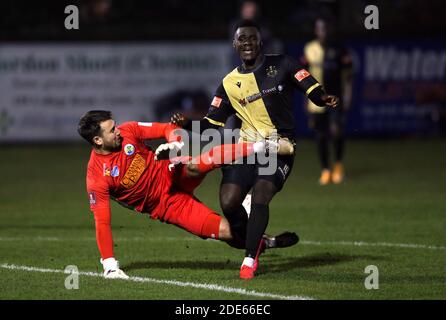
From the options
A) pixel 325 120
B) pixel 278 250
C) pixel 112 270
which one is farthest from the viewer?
pixel 325 120

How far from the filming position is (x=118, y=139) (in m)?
8.59

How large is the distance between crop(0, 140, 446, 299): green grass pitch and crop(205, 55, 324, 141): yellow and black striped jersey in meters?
1.23

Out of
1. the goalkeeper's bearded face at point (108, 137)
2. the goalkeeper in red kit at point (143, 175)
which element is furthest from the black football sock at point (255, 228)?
the goalkeeper's bearded face at point (108, 137)

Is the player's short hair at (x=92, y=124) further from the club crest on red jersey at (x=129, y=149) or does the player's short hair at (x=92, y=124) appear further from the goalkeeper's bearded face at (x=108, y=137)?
the club crest on red jersey at (x=129, y=149)

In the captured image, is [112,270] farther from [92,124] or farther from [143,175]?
[92,124]

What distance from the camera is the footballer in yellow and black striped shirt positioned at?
28.3 ft

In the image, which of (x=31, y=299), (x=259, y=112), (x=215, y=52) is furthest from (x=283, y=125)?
(x=215, y=52)

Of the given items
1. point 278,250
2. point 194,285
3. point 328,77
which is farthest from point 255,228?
point 328,77

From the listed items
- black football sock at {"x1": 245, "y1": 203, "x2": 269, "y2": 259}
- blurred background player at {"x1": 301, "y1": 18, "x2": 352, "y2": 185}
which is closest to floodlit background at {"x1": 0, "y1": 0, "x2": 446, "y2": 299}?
blurred background player at {"x1": 301, "y1": 18, "x2": 352, "y2": 185}

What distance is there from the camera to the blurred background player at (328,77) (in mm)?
15906

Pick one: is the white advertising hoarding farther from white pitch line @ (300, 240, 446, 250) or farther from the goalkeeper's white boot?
the goalkeeper's white boot

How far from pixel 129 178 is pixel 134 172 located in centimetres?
7

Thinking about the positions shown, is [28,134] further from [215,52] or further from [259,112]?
[259,112]

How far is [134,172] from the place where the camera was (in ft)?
28.4
